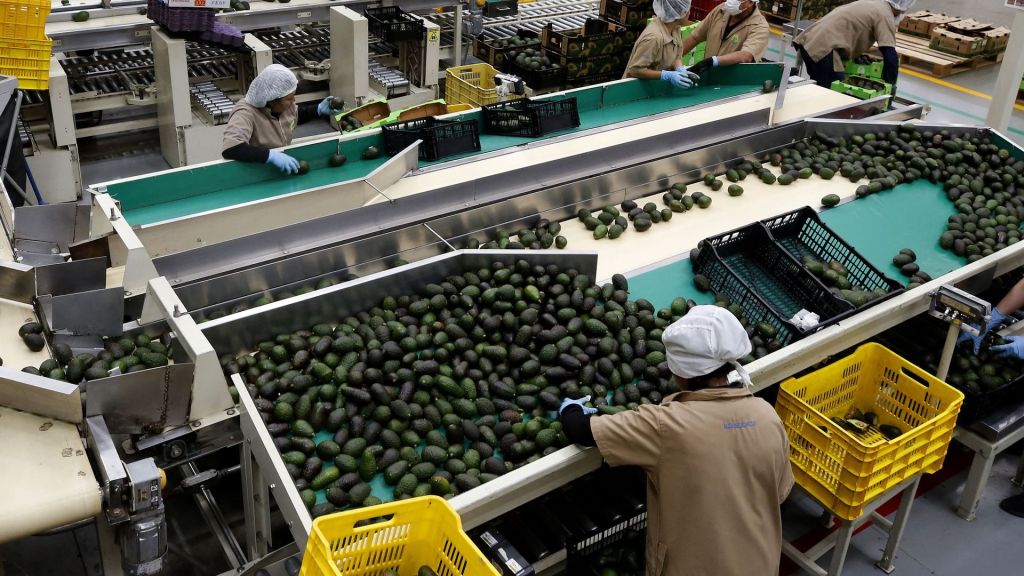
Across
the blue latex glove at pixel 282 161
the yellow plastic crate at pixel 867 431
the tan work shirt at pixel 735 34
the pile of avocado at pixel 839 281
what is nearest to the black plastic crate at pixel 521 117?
the blue latex glove at pixel 282 161

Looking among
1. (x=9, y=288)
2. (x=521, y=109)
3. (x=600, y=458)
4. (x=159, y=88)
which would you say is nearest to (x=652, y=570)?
(x=600, y=458)

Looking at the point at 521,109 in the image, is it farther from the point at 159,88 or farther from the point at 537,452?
the point at 159,88

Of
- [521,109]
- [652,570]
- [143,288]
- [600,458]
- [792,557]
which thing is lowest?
[792,557]

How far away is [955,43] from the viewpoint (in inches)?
412

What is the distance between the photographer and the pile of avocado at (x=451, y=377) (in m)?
2.93

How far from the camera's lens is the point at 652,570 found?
9.73 feet

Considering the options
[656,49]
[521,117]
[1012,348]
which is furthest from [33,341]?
[656,49]

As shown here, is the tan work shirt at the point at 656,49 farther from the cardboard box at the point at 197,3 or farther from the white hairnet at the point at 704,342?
the white hairnet at the point at 704,342

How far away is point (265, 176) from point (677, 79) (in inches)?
116

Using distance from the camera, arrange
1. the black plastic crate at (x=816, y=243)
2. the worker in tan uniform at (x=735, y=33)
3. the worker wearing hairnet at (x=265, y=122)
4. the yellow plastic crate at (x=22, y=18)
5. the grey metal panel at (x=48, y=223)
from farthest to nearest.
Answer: the worker in tan uniform at (x=735, y=33)
the yellow plastic crate at (x=22, y=18)
the worker wearing hairnet at (x=265, y=122)
the black plastic crate at (x=816, y=243)
the grey metal panel at (x=48, y=223)

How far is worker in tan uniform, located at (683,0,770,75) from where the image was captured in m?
6.34

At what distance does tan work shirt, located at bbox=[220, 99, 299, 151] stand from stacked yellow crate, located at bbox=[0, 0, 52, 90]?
5.42 feet

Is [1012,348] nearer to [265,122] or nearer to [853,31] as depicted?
[853,31]

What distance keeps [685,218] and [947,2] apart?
993cm
